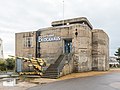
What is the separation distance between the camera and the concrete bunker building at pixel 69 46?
24984 mm

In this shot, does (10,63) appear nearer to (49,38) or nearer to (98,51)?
(49,38)

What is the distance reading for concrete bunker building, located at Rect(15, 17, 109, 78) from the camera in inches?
984

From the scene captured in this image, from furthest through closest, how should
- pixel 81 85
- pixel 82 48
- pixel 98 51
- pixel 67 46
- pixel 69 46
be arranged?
pixel 98 51 → pixel 69 46 → pixel 67 46 → pixel 82 48 → pixel 81 85

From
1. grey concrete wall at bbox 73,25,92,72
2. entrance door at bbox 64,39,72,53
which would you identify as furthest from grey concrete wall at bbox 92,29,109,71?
entrance door at bbox 64,39,72,53

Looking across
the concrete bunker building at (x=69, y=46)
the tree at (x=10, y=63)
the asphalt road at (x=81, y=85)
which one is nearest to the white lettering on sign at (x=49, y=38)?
the concrete bunker building at (x=69, y=46)

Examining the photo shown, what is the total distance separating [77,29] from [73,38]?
128 centimetres

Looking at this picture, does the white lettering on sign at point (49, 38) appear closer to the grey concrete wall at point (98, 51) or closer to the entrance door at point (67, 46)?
the entrance door at point (67, 46)

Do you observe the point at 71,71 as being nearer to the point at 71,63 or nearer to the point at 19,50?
the point at 71,63

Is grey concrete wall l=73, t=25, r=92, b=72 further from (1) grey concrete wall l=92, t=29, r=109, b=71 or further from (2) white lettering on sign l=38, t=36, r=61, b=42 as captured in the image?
(2) white lettering on sign l=38, t=36, r=61, b=42

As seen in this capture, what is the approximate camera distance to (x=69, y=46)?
26969 millimetres

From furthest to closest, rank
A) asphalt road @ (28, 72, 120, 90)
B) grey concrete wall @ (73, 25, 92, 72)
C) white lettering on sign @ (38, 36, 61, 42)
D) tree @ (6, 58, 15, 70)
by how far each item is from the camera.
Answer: tree @ (6, 58, 15, 70)
white lettering on sign @ (38, 36, 61, 42)
grey concrete wall @ (73, 25, 92, 72)
asphalt road @ (28, 72, 120, 90)

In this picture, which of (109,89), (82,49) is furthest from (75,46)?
(109,89)

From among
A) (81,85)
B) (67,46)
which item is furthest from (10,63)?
(81,85)

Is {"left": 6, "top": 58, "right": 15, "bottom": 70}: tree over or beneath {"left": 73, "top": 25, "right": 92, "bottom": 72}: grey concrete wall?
beneath
